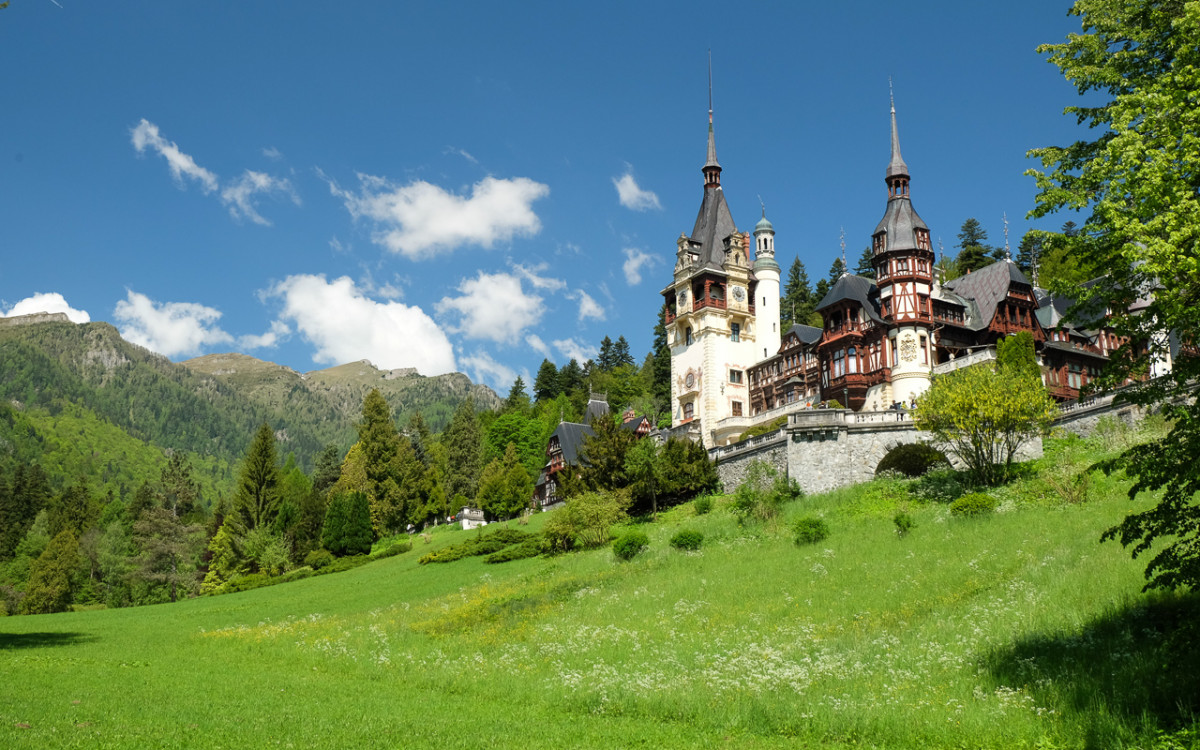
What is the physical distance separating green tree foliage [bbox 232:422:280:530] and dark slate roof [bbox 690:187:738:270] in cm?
3915

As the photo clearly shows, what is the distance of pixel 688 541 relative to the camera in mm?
37562

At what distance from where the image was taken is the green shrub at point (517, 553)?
46.1m

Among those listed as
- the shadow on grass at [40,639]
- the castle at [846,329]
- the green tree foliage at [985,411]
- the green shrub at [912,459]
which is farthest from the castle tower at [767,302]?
the shadow on grass at [40,639]

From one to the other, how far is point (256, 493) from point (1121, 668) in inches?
2690

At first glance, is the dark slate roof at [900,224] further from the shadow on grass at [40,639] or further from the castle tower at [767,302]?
the shadow on grass at [40,639]

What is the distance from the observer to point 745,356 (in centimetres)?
7225

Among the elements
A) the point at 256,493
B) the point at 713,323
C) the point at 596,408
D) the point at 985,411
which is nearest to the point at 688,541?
the point at 985,411

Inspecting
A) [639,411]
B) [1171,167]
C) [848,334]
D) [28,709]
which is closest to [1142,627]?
[1171,167]

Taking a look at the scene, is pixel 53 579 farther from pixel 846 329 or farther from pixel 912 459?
pixel 912 459

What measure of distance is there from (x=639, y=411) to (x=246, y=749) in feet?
263

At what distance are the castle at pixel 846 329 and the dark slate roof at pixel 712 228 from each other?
0.37 ft

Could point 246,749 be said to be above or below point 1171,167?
below

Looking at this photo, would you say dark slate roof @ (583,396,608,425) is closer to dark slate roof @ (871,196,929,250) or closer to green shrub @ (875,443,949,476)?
dark slate roof @ (871,196,929,250)

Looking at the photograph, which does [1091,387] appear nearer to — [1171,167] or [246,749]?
[1171,167]
